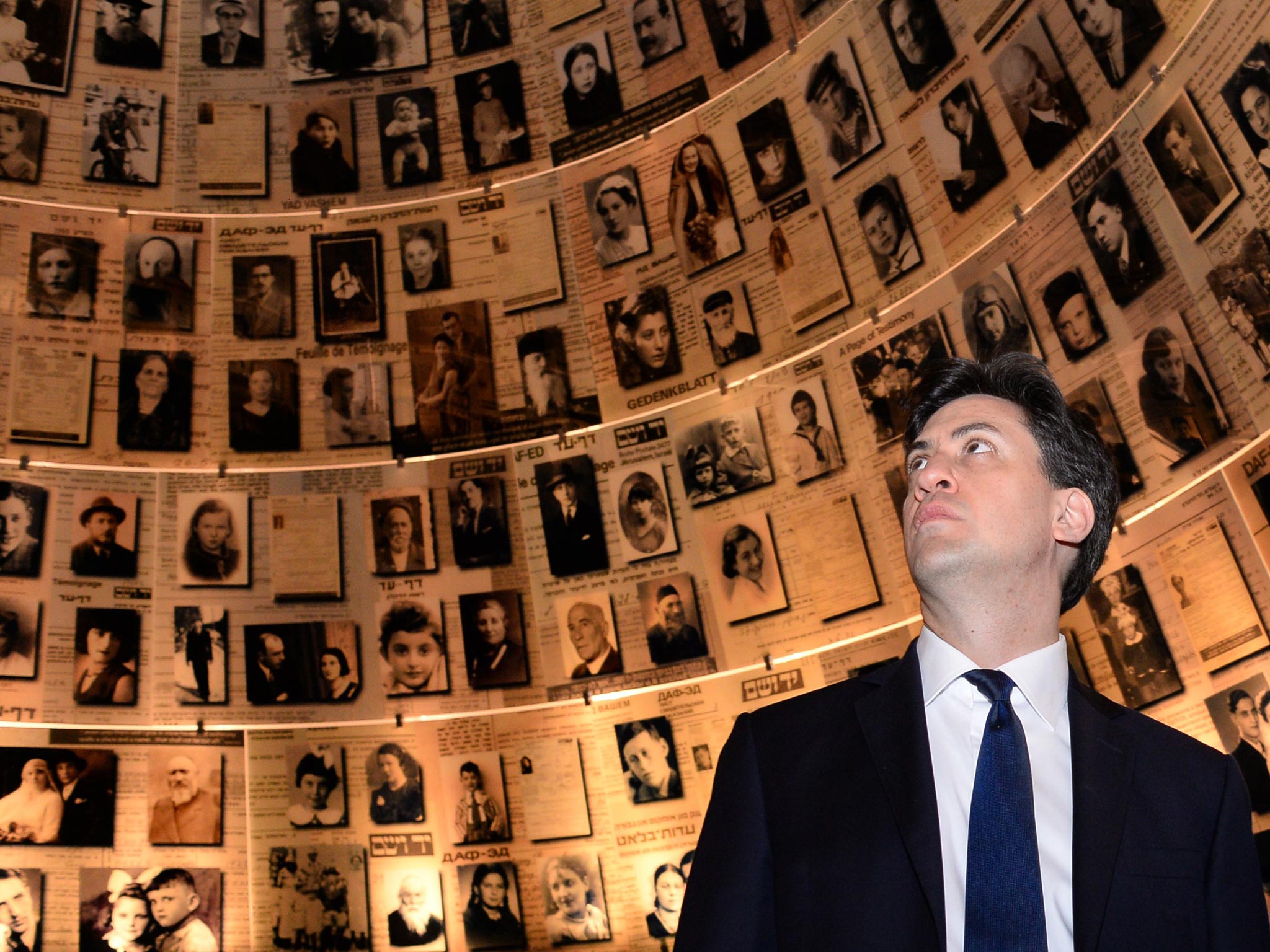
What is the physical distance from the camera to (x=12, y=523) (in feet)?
33.8

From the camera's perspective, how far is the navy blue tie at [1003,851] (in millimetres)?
3096

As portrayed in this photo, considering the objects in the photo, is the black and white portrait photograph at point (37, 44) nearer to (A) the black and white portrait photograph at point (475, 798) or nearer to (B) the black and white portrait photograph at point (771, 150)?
(B) the black and white portrait photograph at point (771, 150)

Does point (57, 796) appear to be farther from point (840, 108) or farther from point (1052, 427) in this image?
point (1052, 427)

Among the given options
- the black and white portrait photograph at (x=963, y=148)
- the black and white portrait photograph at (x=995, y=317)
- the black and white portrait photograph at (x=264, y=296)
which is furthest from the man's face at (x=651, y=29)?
the black and white portrait photograph at (x=995, y=317)

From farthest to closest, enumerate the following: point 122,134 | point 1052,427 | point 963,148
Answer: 1. point 122,134
2. point 963,148
3. point 1052,427

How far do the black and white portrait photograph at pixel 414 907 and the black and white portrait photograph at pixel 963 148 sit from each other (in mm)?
6964

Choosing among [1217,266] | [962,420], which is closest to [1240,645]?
[1217,266]

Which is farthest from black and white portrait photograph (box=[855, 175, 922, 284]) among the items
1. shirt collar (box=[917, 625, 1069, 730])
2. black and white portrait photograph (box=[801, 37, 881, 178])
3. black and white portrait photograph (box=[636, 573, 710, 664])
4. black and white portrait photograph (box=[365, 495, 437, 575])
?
shirt collar (box=[917, 625, 1069, 730])

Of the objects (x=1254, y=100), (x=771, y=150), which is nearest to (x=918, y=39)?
(x=771, y=150)

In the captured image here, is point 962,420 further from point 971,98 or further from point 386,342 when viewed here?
point 386,342

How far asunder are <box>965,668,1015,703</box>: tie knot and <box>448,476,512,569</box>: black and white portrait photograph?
741cm

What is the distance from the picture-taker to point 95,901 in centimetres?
959

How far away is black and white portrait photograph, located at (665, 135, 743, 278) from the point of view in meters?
10.4

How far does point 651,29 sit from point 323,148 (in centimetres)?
363
